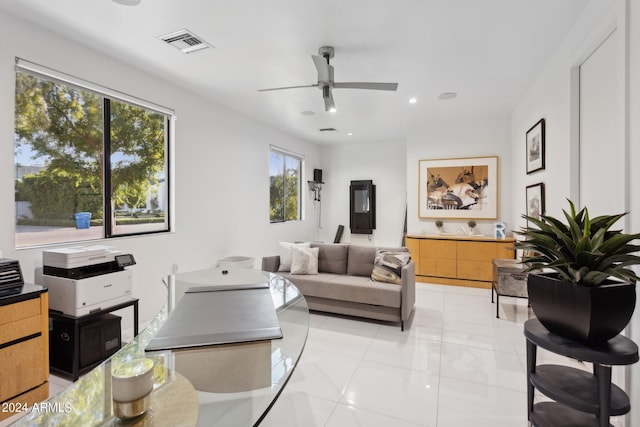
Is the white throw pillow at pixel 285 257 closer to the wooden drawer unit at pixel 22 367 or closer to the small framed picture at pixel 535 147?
the wooden drawer unit at pixel 22 367

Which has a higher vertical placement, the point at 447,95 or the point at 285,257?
the point at 447,95

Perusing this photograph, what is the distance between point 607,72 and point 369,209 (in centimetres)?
527

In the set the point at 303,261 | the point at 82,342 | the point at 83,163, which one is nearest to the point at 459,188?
the point at 303,261

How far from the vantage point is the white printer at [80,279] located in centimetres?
232

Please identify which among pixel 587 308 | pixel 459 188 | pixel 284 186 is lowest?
pixel 587 308

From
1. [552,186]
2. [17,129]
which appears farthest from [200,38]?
[552,186]

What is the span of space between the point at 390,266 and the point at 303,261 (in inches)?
43.7

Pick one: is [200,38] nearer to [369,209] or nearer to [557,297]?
[557,297]

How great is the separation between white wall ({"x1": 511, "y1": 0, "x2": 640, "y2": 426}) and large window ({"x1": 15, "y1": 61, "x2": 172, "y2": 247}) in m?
4.21

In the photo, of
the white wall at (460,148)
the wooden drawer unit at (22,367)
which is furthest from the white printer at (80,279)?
the white wall at (460,148)

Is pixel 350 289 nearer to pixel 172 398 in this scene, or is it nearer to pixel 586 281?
pixel 586 281

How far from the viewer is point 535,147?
3.60 m

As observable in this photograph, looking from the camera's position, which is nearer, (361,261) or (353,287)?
(353,287)

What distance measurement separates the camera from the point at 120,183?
335cm
